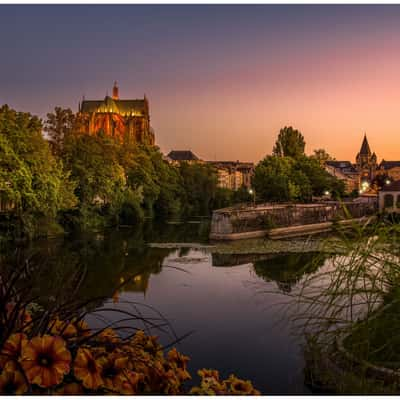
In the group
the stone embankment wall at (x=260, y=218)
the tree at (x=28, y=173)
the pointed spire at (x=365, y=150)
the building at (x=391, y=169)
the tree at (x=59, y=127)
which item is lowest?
the stone embankment wall at (x=260, y=218)

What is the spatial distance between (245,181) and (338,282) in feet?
484

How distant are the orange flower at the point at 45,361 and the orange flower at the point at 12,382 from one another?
31 mm

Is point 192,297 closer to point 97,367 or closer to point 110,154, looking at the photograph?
point 97,367

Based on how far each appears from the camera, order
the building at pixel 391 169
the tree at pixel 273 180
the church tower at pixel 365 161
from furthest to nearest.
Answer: the church tower at pixel 365 161, the building at pixel 391 169, the tree at pixel 273 180

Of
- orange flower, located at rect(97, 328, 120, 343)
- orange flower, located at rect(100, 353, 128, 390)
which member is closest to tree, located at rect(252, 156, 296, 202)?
orange flower, located at rect(97, 328, 120, 343)

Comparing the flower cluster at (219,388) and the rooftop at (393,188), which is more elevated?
the rooftop at (393,188)

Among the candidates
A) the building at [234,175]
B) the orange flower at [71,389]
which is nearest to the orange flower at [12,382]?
the orange flower at [71,389]

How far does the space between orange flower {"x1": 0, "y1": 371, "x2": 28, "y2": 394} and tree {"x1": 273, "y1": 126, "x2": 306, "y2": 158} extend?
5689 centimetres

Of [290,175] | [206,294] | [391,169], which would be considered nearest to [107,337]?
[206,294]

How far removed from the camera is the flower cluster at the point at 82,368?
1491mm

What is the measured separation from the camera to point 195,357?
10141 millimetres

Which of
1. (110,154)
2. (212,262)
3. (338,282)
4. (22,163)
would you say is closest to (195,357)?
(338,282)

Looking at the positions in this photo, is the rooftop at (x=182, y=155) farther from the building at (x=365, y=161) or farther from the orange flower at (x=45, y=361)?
the orange flower at (x=45, y=361)

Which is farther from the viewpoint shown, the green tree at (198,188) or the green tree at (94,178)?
the green tree at (198,188)
